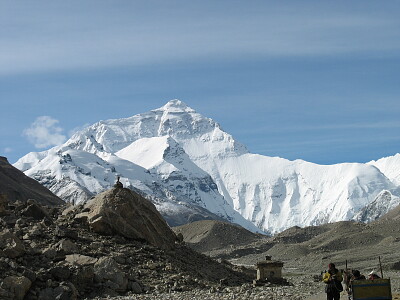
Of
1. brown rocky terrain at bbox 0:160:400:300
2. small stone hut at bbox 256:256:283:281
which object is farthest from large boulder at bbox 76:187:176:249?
small stone hut at bbox 256:256:283:281

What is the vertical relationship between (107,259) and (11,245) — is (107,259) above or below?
below

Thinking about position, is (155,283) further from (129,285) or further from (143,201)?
(143,201)

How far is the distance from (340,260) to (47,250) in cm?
6749

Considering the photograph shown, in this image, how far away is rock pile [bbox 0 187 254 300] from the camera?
109 ft

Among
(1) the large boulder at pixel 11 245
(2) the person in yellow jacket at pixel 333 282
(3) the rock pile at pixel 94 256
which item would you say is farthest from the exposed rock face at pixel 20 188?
(2) the person in yellow jacket at pixel 333 282

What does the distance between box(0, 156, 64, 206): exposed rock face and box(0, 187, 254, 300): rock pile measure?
311ft

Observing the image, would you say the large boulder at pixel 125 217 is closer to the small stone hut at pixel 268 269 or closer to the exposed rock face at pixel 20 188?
the small stone hut at pixel 268 269

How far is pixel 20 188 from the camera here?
160 metres

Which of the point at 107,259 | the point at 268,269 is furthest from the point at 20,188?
the point at 107,259

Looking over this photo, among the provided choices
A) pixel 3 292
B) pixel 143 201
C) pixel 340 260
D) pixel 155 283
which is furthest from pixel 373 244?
pixel 3 292

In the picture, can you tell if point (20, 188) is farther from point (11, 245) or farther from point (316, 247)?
point (11, 245)

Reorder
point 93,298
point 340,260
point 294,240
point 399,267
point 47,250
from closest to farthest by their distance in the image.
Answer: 1. point 93,298
2. point 47,250
3. point 399,267
4. point 340,260
5. point 294,240

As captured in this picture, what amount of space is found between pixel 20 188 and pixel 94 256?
414ft

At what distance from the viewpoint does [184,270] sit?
40.5m
